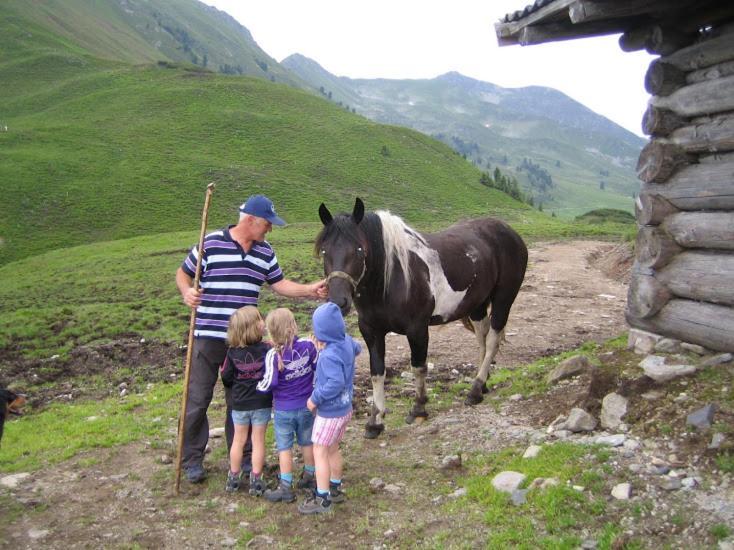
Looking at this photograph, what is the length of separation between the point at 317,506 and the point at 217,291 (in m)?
2.29

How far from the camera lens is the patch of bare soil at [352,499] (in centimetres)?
454

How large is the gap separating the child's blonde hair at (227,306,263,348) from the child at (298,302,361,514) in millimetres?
690

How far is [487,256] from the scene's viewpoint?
8.24 meters

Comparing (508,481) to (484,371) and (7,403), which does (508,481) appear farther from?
(7,403)

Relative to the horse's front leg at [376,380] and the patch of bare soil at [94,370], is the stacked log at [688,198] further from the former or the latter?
the patch of bare soil at [94,370]

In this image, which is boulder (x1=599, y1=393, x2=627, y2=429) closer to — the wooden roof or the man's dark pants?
the man's dark pants

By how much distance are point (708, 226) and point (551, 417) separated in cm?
260

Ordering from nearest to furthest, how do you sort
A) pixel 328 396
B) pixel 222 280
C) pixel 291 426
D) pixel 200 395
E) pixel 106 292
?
pixel 328 396 < pixel 291 426 < pixel 222 280 < pixel 200 395 < pixel 106 292

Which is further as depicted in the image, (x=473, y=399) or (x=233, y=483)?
(x=473, y=399)

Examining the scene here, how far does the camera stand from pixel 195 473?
582 cm

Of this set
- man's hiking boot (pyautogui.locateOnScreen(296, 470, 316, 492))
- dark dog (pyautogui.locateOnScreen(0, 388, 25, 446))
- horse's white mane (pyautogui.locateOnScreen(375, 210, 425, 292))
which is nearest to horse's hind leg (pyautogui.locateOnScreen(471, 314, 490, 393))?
horse's white mane (pyautogui.locateOnScreen(375, 210, 425, 292))

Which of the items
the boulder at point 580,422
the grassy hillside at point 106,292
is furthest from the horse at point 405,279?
the grassy hillside at point 106,292

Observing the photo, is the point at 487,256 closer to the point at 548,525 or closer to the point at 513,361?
the point at 513,361

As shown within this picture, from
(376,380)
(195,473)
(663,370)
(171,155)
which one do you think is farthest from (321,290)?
(171,155)
